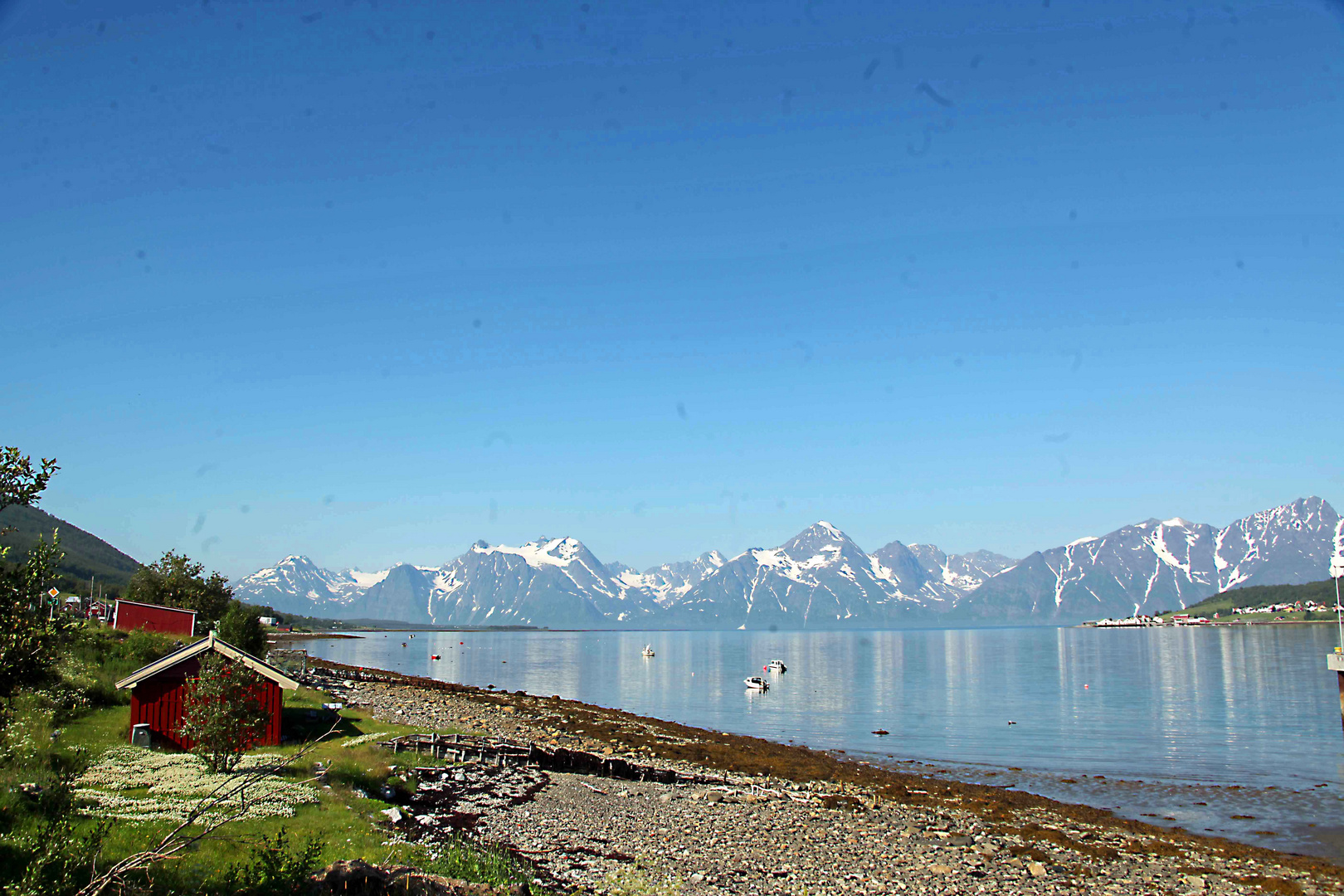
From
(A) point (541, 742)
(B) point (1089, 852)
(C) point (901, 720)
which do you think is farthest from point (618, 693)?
(B) point (1089, 852)

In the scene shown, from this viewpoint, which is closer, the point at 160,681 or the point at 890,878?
the point at 890,878

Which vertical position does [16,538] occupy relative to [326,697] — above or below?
above

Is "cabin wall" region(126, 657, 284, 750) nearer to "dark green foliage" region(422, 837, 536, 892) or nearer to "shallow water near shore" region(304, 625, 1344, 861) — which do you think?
"dark green foliage" region(422, 837, 536, 892)

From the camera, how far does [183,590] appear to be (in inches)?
2549

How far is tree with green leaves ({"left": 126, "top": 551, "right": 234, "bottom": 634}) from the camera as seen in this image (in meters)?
63.9

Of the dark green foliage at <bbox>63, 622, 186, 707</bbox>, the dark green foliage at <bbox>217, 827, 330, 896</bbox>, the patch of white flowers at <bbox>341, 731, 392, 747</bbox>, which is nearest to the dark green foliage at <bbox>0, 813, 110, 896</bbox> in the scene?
the dark green foliage at <bbox>217, 827, 330, 896</bbox>

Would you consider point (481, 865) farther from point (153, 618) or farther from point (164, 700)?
point (153, 618)

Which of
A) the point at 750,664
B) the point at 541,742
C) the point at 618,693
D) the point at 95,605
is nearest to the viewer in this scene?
the point at 541,742

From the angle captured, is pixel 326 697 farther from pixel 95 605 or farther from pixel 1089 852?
pixel 1089 852

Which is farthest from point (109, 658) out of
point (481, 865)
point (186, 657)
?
point (481, 865)

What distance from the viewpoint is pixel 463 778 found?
104 ft

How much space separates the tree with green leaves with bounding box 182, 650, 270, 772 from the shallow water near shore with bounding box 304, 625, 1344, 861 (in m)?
31.7

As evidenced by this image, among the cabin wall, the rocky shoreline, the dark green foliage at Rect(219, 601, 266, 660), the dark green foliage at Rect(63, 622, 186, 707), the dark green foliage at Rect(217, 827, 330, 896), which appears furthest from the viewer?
the dark green foliage at Rect(219, 601, 266, 660)

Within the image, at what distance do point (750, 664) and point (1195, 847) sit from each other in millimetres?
115952
